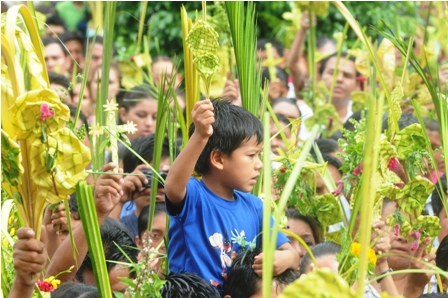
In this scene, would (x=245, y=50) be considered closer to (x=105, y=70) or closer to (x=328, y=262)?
(x=105, y=70)

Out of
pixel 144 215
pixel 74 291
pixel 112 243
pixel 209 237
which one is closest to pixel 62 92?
pixel 144 215

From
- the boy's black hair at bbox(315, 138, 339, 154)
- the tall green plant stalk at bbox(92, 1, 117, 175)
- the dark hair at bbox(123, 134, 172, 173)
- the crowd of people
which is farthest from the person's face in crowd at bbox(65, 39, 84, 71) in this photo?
the tall green plant stalk at bbox(92, 1, 117, 175)

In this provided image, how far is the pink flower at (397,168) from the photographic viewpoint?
104 inches

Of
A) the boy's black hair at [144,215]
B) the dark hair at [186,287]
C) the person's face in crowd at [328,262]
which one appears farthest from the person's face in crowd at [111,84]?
the dark hair at [186,287]

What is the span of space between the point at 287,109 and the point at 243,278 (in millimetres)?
2439

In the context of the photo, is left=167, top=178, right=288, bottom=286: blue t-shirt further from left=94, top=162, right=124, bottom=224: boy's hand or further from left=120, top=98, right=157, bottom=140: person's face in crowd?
left=120, top=98, right=157, bottom=140: person's face in crowd

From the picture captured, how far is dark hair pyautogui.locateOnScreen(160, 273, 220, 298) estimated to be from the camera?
216 centimetres

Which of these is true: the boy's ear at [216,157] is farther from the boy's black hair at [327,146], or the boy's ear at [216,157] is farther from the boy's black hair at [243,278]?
the boy's black hair at [327,146]

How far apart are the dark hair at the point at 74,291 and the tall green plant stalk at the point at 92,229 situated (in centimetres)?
50

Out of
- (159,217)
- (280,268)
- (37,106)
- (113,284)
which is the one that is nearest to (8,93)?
(37,106)

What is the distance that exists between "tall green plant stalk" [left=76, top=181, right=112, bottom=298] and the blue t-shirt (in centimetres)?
51

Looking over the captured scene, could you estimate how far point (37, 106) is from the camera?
1831 millimetres

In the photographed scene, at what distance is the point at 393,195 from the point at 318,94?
2.36 metres

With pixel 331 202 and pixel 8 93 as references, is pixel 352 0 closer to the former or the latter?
pixel 331 202
